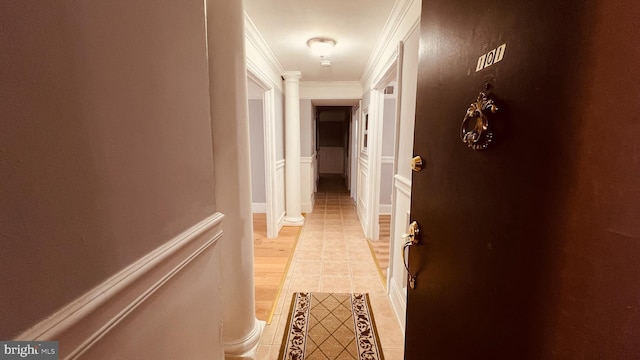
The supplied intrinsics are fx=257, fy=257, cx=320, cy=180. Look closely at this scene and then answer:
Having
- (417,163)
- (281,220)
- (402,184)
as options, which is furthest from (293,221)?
(417,163)

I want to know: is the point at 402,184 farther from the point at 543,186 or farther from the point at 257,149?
the point at 257,149

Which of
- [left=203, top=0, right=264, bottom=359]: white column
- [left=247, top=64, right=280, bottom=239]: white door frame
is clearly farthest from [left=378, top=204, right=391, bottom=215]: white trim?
[left=203, top=0, right=264, bottom=359]: white column

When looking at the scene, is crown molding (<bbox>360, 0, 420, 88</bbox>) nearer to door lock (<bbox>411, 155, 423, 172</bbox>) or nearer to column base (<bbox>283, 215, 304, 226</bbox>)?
door lock (<bbox>411, 155, 423, 172</bbox>)

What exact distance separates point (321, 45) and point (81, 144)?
2525mm

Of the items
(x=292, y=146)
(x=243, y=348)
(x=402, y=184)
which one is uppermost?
(x=292, y=146)

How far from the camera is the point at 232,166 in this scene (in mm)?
1465

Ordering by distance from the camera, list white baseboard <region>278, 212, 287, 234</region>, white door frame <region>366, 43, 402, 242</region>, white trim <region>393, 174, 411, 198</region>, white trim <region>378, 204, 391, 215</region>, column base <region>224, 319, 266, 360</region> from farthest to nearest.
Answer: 1. white trim <region>378, 204, 391, 215</region>
2. white baseboard <region>278, 212, 287, 234</region>
3. white door frame <region>366, 43, 402, 242</region>
4. white trim <region>393, 174, 411, 198</region>
5. column base <region>224, 319, 266, 360</region>

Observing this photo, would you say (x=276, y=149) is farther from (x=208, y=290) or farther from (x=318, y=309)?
(x=208, y=290)

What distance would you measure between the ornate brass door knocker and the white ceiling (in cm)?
166

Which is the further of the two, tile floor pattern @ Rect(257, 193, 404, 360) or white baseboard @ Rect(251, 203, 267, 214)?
white baseboard @ Rect(251, 203, 267, 214)

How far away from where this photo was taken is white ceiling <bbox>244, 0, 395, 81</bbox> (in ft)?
6.23

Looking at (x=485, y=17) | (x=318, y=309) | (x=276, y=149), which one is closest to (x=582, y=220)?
(x=485, y=17)

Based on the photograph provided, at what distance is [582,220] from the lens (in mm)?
364

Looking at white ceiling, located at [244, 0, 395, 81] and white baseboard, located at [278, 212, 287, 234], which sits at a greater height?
white ceiling, located at [244, 0, 395, 81]
